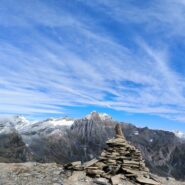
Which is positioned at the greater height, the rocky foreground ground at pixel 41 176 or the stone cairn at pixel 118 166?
the stone cairn at pixel 118 166

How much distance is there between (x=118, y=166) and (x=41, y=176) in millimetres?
8920

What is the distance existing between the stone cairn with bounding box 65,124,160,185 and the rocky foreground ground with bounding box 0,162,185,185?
1025 millimetres

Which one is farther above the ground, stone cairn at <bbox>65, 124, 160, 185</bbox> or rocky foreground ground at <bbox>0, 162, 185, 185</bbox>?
stone cairn at <bbox>65, 124, 160, 185</bbox>

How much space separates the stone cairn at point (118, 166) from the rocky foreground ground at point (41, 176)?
1.03 metres

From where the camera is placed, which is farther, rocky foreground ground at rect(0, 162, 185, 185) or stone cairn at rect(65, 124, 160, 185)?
stone cairn at rect(65, 124, 160, 185)

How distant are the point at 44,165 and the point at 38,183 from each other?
796cm

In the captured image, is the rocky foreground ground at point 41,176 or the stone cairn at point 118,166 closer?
the rocky foreground ground at point 41,176

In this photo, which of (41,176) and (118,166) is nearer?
(41,176)

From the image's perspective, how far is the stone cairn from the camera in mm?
45500

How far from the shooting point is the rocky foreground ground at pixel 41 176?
43.7m

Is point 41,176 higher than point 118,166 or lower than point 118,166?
lower

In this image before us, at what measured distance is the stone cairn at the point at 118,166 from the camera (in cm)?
4550

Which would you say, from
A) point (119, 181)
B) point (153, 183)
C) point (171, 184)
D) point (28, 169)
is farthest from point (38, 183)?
point (171, 184)

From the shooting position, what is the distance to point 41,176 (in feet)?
151
